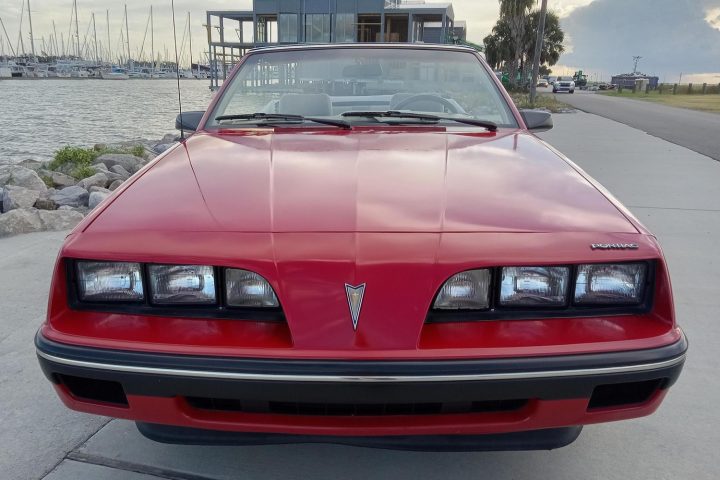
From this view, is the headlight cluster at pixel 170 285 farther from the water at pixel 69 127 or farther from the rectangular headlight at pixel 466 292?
the water at pixel 69 127

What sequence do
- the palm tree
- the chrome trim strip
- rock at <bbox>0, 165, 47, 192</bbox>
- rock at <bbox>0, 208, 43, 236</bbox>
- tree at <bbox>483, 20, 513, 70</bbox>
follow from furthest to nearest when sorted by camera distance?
tree at <bbox>483, 20, 513, 70</bbox> → the palm tree → rock at <bbox>0, 165, 47, 192</bbox> → rock at <bbox>0, 208, 43, 236</bbox> → the chrome trim strip

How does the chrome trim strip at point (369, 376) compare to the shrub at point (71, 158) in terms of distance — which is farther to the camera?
the shrub at point (71, 158)

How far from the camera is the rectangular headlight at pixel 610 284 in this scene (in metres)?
1.54

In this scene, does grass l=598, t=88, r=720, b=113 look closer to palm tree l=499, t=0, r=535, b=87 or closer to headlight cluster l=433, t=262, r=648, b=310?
palm tree l=499, t=0, r=535, b=87

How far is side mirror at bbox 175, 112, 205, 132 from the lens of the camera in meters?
2.80

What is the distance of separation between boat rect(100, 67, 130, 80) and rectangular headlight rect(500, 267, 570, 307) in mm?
82349

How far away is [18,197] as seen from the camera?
18.8 ft

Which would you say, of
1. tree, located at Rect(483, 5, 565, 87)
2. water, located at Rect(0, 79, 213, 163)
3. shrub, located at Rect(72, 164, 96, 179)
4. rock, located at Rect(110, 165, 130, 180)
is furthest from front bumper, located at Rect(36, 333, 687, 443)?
tree, located at Rect(483, 5, 565, 87)

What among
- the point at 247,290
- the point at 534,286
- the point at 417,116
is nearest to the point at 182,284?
the point at 247,290

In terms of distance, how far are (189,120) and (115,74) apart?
86.9 m

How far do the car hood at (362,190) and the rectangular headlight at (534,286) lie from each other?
0.12 m

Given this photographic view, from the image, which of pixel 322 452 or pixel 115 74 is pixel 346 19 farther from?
pixel 115 74

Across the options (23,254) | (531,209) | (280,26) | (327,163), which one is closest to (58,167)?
(23,254)

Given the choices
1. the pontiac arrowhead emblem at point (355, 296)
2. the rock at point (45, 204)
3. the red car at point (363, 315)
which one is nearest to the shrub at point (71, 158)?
the rock at point (45, 204)
